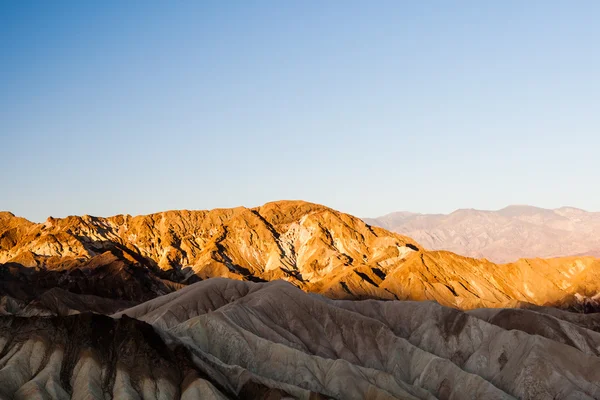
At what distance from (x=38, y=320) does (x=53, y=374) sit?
10.9m

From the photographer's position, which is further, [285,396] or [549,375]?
[549,375]

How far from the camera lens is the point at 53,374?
82.1 metres

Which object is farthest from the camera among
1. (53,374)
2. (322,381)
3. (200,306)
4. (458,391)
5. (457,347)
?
(200,306)

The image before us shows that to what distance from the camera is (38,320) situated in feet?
298

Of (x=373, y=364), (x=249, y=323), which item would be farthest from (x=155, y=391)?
(x=373, y=364)

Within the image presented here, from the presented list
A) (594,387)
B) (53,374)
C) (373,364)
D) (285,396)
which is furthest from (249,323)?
(594,387)

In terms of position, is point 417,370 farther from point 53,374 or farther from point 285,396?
point 53,374

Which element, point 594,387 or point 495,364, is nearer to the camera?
point 594,387

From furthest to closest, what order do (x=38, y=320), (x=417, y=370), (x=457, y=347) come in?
(x=457, y=347) → (x=417, y=370) → (x=38, y=320)

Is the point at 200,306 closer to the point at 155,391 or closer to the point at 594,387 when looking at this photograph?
the point at 155,391

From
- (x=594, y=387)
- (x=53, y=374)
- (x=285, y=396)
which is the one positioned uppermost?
(x=53, y=374)

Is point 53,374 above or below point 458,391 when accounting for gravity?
above

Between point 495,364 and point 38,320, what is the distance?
224ft

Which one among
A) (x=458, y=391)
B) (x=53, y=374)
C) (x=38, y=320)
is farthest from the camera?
(x=458, y=391)
